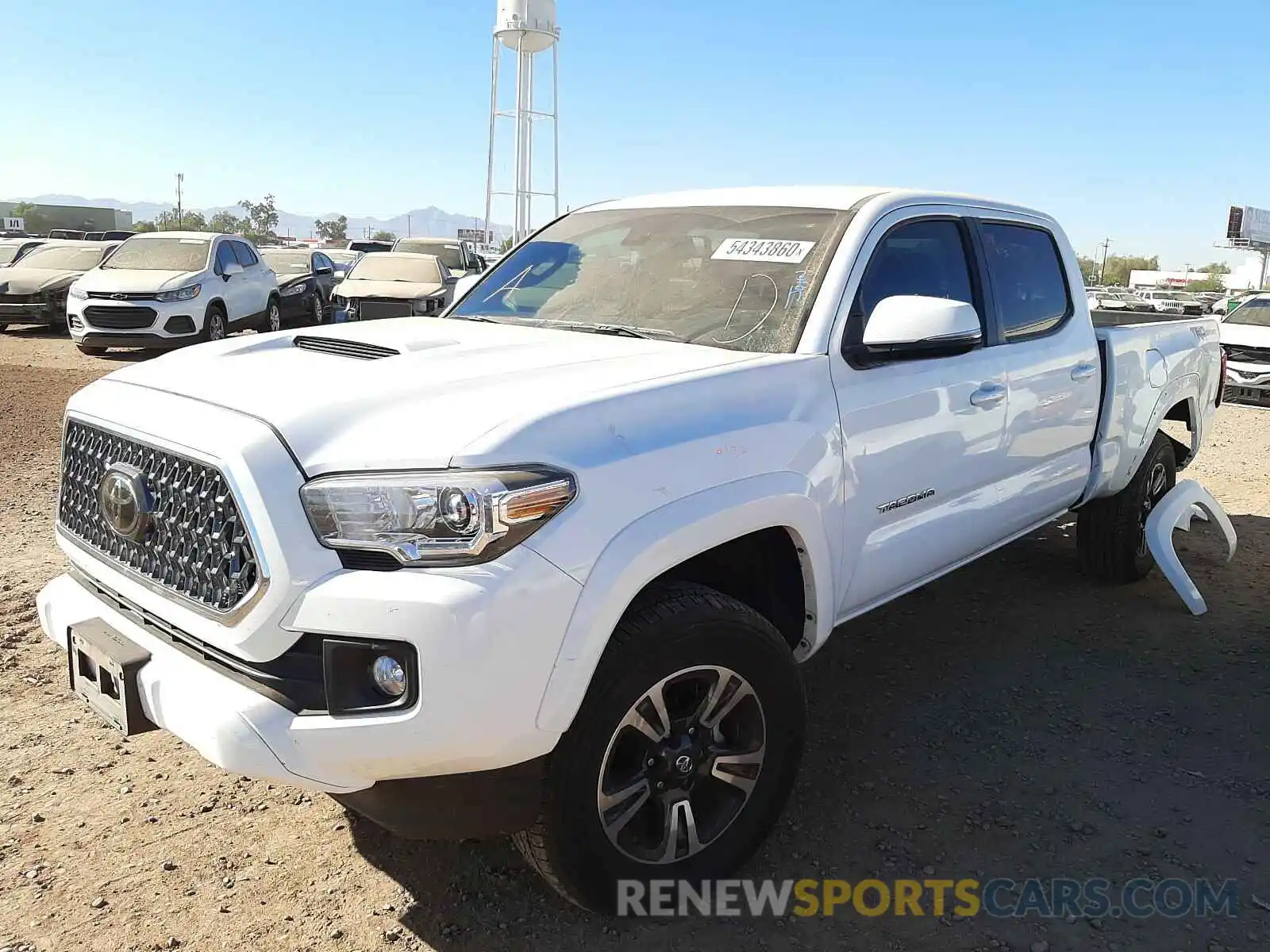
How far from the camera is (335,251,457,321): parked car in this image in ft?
43.4

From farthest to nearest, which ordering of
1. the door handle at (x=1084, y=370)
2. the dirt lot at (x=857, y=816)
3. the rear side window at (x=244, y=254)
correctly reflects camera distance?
1. the rear side window at (x=244, y=254)
2. the door handle at (x=1084, y=370)
3. the dirt lot at (x=857, y=816)

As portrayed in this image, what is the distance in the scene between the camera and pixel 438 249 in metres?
19.6

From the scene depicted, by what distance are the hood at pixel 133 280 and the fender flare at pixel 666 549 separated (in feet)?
41.0

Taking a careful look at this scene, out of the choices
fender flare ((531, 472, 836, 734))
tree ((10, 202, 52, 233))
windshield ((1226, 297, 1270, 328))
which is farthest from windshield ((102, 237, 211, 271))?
tree ((10, 202, 52, 233))

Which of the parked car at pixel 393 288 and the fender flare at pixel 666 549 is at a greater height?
the parked car at pixel 393 288

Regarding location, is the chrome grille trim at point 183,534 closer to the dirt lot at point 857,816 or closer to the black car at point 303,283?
the dirt lot at point 857,816

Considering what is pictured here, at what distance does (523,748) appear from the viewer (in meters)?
2.20

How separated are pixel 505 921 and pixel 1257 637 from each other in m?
4.00

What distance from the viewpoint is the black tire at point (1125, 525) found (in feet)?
17.4

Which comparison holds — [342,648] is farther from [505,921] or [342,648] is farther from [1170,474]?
[1170,474]

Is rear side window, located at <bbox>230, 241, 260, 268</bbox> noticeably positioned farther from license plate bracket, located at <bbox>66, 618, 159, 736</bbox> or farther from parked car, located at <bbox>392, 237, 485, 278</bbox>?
license plate bracket, located at <bbox>66, 618, 159, 736</bbox>

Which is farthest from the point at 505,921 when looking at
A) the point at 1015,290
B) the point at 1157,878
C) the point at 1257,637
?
the point at 1257,637

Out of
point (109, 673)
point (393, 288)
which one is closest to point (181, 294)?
point (393, 288)

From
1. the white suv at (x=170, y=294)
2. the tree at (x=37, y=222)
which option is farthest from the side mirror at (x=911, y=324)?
the tree at (x=37, y=222)
